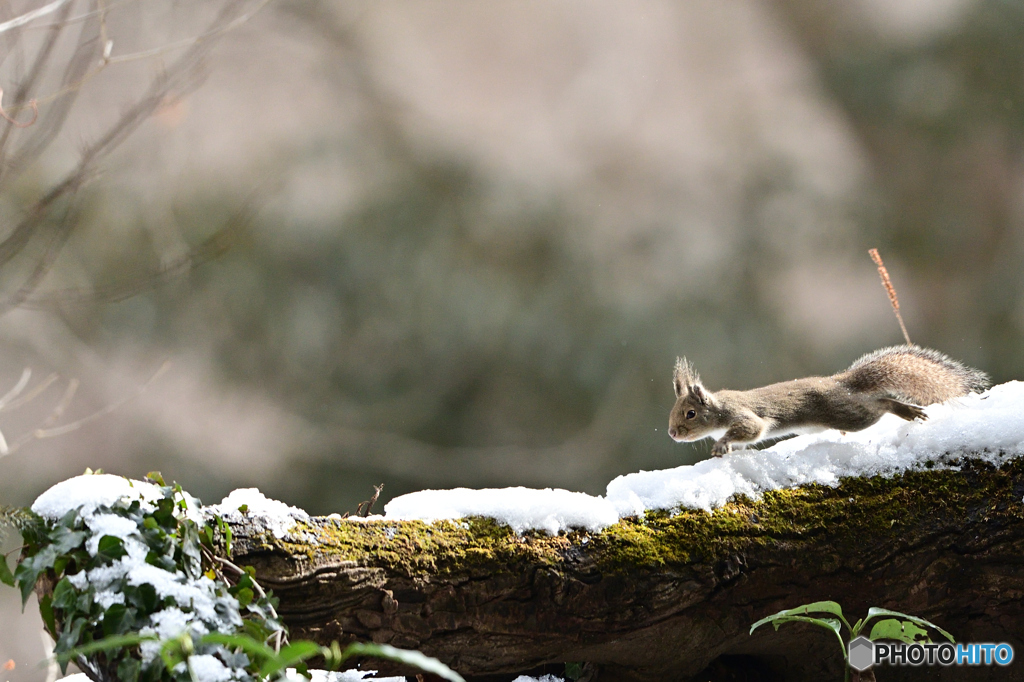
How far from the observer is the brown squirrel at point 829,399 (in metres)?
1.45

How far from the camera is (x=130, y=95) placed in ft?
11.3

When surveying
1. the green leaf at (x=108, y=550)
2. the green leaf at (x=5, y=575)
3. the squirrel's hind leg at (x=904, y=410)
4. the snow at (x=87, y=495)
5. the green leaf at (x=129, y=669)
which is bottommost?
the green leaf at (x=129, y=669)

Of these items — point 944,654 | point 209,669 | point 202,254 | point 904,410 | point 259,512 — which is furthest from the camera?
point 202,254

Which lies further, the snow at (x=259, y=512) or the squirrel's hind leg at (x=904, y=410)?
the squirrel's hind leg at (x=904, y=410)

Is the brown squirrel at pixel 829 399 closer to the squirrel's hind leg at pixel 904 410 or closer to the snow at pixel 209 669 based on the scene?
the squirrel's hind leg at pixel 904 410

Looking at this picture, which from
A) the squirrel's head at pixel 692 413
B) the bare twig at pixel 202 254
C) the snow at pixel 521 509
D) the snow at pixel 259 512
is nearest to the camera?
the snow at pixel 259 512

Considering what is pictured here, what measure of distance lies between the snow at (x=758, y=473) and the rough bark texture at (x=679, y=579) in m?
0.03

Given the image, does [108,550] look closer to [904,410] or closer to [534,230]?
[904,410]

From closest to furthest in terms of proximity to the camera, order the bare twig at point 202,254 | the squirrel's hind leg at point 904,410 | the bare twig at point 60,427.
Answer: the squirrel's hind leg at point 904,410
the bare twig at point 60,427
the bare twig at point 202,254

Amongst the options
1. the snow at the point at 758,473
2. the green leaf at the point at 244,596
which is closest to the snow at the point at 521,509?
the snow at the point at 758,473

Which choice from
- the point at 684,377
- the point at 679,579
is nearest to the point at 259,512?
the point at 679,579

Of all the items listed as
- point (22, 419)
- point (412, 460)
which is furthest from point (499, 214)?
point (22, 419)

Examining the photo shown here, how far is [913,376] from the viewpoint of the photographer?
1469 mm

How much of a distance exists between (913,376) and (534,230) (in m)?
2.57
